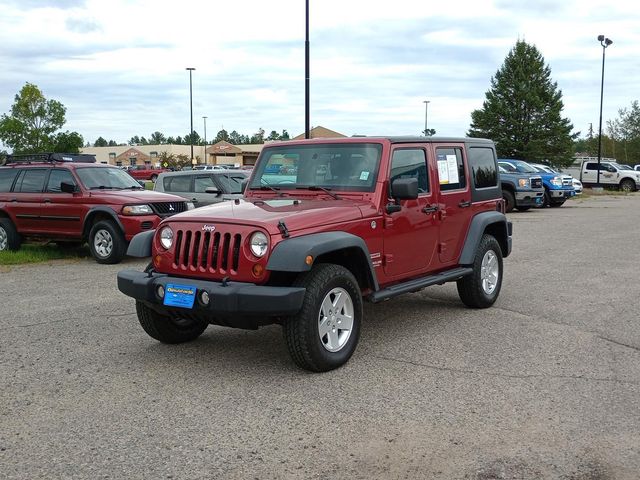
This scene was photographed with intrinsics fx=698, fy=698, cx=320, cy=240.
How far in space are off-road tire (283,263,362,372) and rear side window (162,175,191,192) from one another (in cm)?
931

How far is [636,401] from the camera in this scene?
4.63 metres

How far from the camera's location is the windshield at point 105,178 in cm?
1199

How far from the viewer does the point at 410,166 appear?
646 centimetres

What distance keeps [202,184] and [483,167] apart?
7559mm

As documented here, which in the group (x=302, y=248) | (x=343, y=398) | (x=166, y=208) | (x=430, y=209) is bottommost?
(x=343, y=398)

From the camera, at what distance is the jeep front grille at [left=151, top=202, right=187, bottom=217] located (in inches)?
456

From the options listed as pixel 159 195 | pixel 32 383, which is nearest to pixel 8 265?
pixel 159 195

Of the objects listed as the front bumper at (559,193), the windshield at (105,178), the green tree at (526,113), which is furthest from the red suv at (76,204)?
the green tree at (526,113)

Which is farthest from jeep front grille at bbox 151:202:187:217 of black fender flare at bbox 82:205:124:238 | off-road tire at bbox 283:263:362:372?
off-road tire at bbox 283:263:362:372

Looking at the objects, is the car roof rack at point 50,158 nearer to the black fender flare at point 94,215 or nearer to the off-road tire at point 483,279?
the black fender flare at point 94,215

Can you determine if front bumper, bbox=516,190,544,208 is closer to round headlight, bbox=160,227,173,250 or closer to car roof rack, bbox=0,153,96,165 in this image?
car roof rack, bbox=0,153,96,165

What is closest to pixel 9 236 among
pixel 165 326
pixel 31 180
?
pixel 31 180

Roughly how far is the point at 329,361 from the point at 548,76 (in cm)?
4866

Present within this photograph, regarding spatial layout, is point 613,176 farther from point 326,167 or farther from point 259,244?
point 259,244
